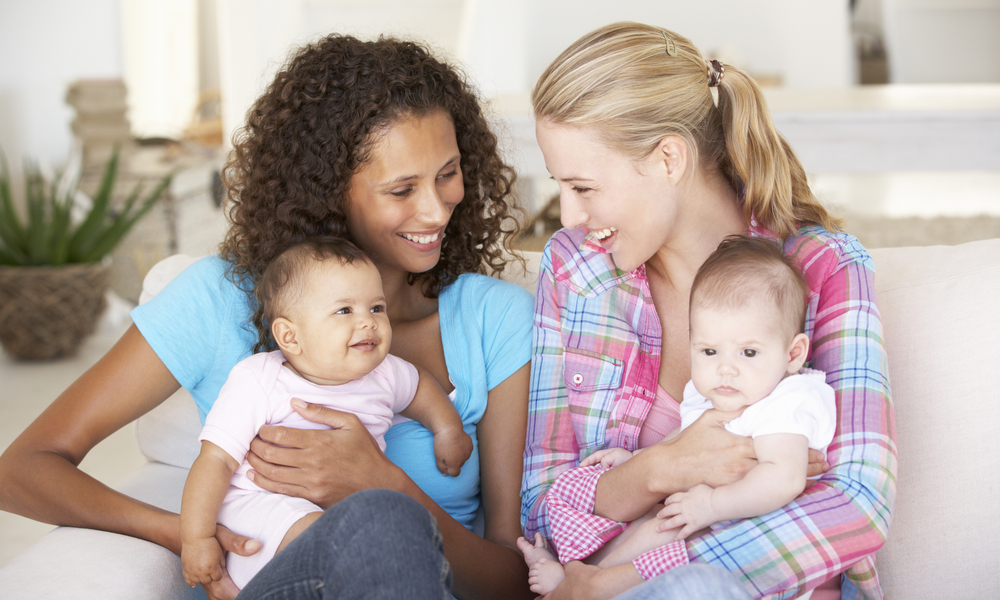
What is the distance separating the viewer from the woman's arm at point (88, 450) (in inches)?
53.6

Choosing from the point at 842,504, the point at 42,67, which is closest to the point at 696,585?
the point at 842,504

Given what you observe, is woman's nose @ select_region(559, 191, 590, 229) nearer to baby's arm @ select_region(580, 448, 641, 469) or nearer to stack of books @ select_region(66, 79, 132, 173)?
baby's arm @ select_region(580, 448, 641, 469)

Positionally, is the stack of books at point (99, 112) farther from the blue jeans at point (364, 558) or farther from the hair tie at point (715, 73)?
the blue jeans at point (364, 558)

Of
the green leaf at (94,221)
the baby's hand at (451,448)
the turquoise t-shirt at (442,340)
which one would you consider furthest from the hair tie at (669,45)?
the green leaf at (94,221)

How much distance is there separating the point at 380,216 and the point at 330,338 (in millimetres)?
279

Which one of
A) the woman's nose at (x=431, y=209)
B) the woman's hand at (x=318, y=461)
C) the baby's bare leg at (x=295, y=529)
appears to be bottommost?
the baby's bare leg at (x=295, y=529)

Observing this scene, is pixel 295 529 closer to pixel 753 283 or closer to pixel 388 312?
pixel 388 312

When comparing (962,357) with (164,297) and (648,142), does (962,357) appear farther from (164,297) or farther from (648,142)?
(164,297)

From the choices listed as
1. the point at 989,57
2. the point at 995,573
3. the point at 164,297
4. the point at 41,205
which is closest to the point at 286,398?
the point at 164,297

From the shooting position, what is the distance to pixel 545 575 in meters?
1.34

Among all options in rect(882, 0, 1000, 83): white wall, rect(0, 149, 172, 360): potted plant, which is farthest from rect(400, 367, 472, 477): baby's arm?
rect(882, 0, 1000, 83): white wall

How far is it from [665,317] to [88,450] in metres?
1.05

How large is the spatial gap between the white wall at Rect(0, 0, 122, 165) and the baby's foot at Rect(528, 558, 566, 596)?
4.91m

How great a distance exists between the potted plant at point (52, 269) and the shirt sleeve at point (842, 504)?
3.22m
